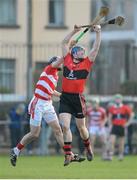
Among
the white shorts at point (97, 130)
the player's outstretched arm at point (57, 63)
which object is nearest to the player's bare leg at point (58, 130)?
the player's outstretched arm at point (57, 63)

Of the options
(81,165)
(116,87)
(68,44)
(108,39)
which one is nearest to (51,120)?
(68,44)

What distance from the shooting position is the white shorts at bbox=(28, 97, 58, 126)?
18125 millimetres

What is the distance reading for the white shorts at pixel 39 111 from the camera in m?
18.1

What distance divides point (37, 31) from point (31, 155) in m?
14.8

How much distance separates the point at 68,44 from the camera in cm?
1769

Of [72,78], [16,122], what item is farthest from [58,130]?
[16,122]

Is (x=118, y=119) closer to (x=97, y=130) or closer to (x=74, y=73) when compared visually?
(x=97, y=130)

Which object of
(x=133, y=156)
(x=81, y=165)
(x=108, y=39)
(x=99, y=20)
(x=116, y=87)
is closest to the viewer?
(x=99, y=20)

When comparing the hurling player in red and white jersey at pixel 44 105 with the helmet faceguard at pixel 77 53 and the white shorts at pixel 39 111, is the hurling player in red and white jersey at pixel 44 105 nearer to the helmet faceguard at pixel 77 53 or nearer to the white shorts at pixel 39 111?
the white shorts at pixel 39 111

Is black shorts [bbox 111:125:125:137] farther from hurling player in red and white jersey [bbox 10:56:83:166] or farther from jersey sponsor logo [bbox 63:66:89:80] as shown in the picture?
jersey sponsor logo [bbox 63:66:89:80]

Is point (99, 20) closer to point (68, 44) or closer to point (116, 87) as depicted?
point (68, 44)

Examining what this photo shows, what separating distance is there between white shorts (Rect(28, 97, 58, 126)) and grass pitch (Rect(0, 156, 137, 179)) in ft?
3.77

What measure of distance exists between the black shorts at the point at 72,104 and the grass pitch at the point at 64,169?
1.42m

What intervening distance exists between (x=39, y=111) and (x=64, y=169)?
3.61m
